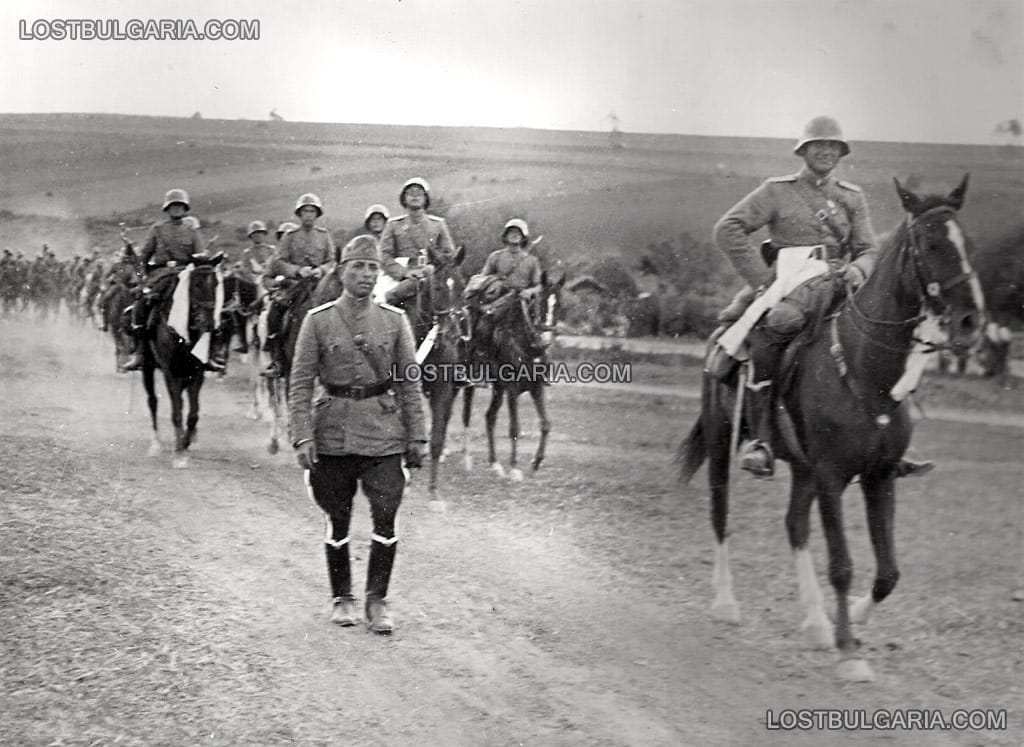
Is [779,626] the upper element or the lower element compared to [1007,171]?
lower

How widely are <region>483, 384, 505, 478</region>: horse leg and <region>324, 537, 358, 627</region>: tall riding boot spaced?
1.21 m

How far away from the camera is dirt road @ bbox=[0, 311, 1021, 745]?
165 inches

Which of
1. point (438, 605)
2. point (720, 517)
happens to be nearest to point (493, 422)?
point (438, 605)

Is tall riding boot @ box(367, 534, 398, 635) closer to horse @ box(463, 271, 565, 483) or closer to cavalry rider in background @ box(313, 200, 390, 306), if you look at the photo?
horse @ box(463, 271, 565, 483)

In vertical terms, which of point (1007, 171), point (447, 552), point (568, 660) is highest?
point (1007, 171)

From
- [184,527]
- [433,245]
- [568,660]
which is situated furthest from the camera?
[433,245]

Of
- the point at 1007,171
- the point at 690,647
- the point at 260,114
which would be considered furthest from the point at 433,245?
the point at 1007,171

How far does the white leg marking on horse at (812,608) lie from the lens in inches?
179

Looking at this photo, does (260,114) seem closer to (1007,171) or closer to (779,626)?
(779,626)

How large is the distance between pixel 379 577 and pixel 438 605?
33 centimetres

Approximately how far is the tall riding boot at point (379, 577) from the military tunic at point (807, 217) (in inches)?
86.2

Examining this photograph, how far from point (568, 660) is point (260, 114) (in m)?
3.04

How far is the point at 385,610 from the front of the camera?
4570 millimetres
